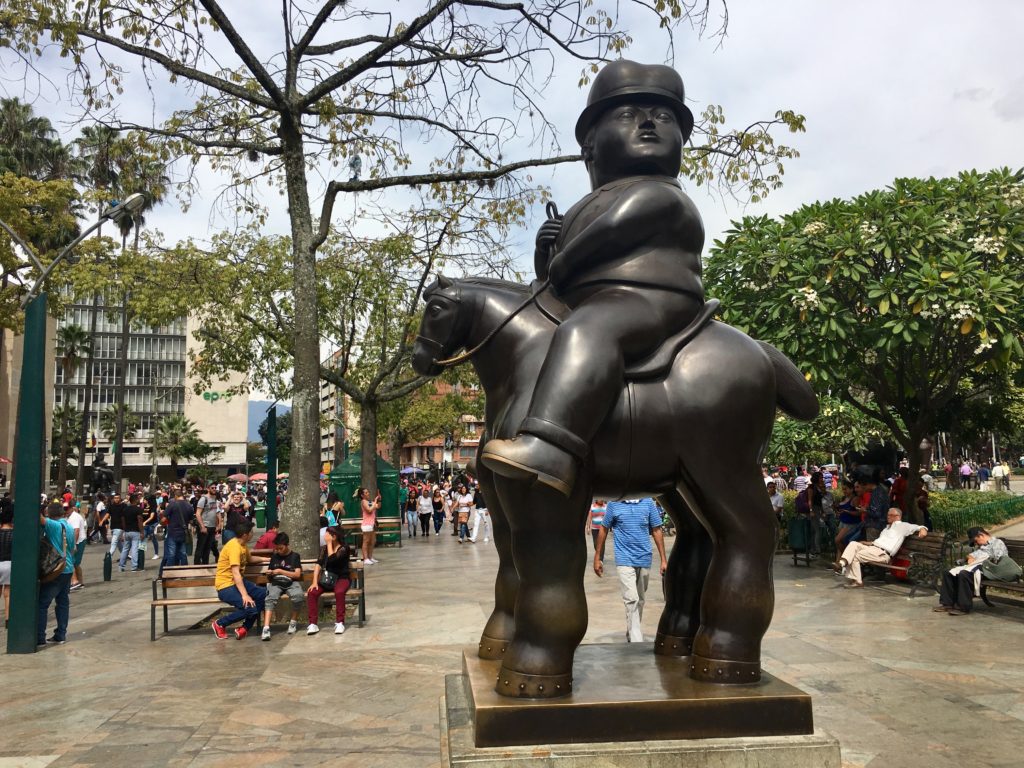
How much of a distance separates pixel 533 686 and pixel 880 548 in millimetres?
10672

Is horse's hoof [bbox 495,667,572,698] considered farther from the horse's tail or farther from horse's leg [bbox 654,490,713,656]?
the horse's tail

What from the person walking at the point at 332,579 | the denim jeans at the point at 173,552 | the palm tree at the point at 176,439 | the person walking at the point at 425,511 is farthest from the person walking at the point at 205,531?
the palm tree at the point at 176,439

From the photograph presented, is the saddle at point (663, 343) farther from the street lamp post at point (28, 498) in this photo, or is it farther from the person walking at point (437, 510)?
the person walking at point (437, 510)

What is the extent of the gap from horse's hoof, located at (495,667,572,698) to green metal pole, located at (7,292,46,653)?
24.4 feet

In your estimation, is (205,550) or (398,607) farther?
(205,550)

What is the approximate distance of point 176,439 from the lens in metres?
70.4

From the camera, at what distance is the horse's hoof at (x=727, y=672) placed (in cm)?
261

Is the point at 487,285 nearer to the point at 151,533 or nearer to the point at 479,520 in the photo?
the point at 479,520

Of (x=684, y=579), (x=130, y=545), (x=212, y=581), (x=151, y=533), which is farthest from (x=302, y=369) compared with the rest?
(x=151, y=533)

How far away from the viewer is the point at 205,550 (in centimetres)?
1544

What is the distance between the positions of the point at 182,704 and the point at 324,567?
3263mm

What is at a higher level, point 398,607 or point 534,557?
point 534,557

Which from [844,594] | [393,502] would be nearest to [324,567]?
[844,594]

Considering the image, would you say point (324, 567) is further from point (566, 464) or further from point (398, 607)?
point (566, 464)
